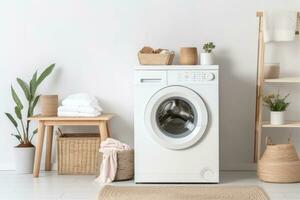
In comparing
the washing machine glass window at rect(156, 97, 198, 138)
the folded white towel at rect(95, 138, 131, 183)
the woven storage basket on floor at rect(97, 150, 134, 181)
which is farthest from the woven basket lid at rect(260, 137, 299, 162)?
the folded white towel at rect(95, 138, 131, 183)

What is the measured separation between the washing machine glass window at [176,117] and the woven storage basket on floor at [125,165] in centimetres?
33

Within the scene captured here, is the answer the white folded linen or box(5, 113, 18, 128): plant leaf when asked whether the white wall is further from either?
the white folded linen

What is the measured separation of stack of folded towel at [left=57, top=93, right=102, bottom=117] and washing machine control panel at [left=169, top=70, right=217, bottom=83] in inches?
28.2

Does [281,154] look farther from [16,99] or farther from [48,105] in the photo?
[16,99]

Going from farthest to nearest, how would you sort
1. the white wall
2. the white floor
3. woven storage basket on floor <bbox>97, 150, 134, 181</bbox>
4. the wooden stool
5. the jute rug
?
the white wall → the wooden stool → woven storage basket on floor <bbox>97, 150, 134, 181</bbox> → the white floor → the jute rug

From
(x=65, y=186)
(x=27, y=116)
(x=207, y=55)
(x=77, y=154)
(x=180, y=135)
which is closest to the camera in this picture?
(x=65, y=186)

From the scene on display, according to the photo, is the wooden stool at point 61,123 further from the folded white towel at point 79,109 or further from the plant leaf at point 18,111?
the plant leaf at point 18,111

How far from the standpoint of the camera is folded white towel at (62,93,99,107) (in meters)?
4.57

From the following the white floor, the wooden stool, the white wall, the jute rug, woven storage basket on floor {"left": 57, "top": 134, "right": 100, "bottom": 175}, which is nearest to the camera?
the jute rug

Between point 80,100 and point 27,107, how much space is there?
0.60m

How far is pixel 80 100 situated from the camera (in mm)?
4594

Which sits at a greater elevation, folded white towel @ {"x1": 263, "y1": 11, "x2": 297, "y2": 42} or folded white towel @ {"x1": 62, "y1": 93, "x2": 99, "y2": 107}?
folded white towel @ {"x1": 263, "y1": 11, "x2": 297, "y2": 42}

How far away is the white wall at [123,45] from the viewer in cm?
481

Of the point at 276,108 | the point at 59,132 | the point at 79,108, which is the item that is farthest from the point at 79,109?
the point at 276,108
